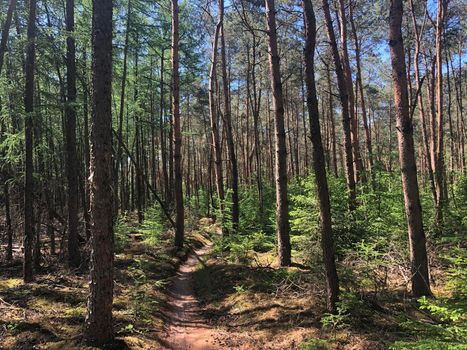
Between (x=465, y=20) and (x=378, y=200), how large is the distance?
1484 cm

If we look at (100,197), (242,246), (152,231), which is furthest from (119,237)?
(100,197)

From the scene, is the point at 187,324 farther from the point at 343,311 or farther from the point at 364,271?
the point at 364,271

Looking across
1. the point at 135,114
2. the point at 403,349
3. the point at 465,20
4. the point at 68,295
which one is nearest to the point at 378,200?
the point at 403,349

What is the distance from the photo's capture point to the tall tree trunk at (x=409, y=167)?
6484 millimetres

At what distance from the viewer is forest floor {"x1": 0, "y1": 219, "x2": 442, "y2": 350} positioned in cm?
584

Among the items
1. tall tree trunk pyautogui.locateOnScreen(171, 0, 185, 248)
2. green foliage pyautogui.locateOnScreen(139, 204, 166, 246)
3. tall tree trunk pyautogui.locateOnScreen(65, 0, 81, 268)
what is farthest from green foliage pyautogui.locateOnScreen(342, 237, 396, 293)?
green foliage pyautogui.locateOnScreen(139, 204, 166, 246)

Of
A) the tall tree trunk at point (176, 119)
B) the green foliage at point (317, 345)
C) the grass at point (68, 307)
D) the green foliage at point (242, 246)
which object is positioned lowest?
the green foliage at point (317, 345)

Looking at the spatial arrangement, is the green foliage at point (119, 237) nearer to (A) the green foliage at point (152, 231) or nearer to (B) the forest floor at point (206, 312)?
(A) the green foliage at point (152, 231)

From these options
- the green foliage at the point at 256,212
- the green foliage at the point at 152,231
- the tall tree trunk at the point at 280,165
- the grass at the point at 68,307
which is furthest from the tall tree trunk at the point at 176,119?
the tall tree trunk at the point at 280,165

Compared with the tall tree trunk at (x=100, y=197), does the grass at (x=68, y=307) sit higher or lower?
lower

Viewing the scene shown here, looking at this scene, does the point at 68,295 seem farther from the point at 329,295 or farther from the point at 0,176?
the point at 0,176

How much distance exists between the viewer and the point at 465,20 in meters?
19.1

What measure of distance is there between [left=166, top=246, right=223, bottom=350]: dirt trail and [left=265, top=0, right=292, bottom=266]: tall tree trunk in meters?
2.74

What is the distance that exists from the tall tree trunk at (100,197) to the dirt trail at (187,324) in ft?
5.21
